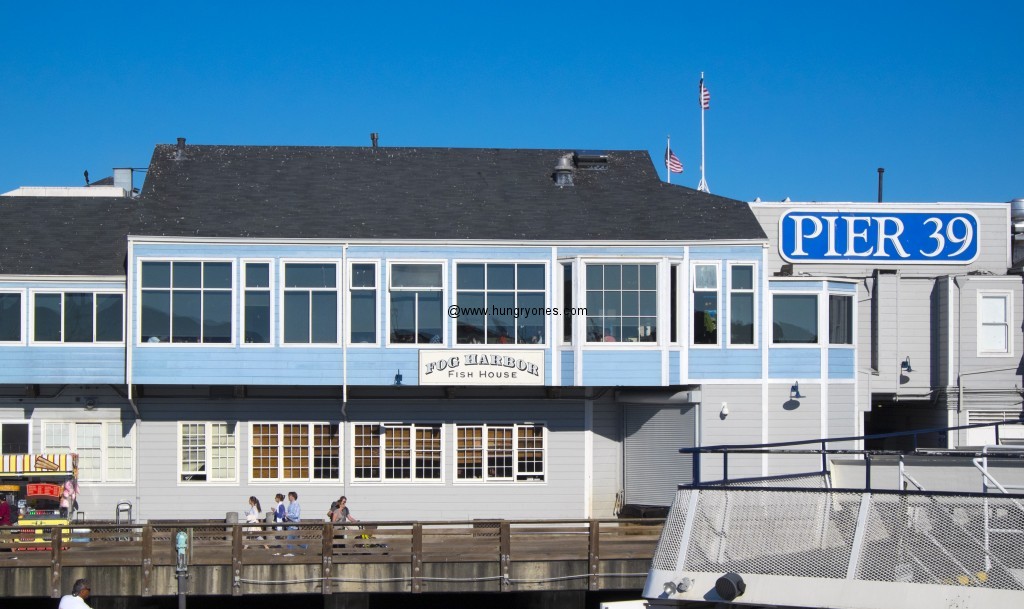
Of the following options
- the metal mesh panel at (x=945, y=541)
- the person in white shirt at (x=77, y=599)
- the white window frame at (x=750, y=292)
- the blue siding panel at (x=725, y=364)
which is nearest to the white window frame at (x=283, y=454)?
the blue siding panel at (x=725, y=364)

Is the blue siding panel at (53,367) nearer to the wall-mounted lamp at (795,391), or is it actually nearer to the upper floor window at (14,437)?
the upper floor window at (14,437)

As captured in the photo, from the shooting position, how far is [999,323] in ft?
89.6

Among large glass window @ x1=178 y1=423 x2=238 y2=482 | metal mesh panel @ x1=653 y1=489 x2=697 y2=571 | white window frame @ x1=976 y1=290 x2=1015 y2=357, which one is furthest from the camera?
white window frame @ x1=976 y1=290 x2=1015 y2=357

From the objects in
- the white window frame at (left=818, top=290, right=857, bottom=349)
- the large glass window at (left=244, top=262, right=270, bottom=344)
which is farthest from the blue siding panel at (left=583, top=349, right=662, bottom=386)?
Answer: the large glass window at (left=244, top=262, right=270, bottom=344)

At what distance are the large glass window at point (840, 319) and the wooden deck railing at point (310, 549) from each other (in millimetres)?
6710

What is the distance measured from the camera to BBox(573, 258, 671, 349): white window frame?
24.2 m

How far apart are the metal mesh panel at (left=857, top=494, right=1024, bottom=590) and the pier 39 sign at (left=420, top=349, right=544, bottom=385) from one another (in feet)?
A: 43.7

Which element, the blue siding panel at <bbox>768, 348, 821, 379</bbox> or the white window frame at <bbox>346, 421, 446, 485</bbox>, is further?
the white window frame at <bbox>346, 421, 446, 485</bbox>

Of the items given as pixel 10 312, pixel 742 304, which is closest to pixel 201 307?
pixel 10 312

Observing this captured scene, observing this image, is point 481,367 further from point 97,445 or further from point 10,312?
point 10,312

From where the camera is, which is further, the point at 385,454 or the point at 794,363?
the point at 385,454

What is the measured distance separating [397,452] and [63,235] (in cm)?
844

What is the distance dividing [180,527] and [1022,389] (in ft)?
60.0

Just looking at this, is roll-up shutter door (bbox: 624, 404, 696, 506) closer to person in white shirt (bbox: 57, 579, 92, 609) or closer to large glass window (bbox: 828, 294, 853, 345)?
large glass window (bbox: 828, 294, 853, 345)
